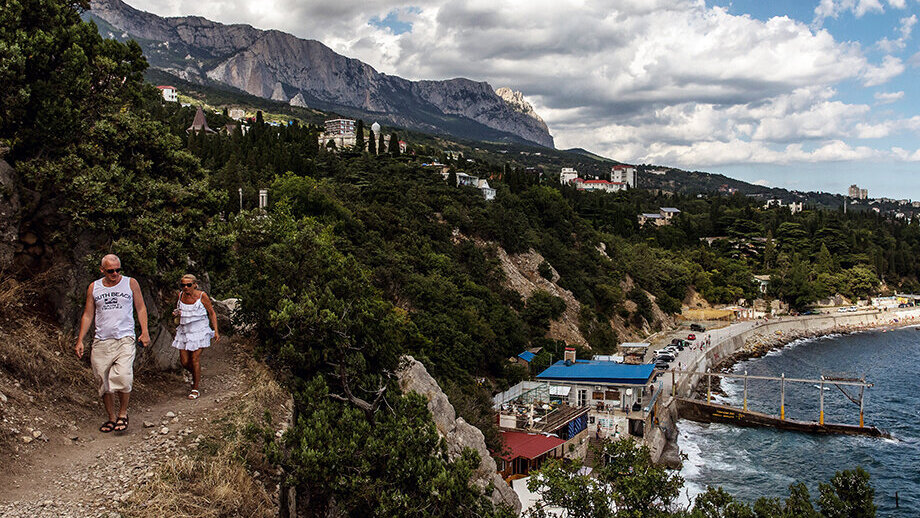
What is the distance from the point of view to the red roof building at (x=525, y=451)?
2141 cm

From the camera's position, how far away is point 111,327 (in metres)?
7.34

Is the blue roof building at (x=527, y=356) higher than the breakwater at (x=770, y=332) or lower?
higher

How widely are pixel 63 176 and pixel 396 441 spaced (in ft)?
21.9

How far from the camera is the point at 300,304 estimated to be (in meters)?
10.6

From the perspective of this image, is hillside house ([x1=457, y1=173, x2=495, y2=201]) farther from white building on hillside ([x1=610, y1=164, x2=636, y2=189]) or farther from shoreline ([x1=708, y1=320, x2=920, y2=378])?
white building on hillside ([x1=610, y1=164, x2=636, y2=189])

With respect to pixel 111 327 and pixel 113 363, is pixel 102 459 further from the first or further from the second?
pixel 111 327

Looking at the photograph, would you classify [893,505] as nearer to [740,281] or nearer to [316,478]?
[316,478]

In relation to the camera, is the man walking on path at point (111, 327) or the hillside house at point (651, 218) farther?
the hillside house at point (651, 218)

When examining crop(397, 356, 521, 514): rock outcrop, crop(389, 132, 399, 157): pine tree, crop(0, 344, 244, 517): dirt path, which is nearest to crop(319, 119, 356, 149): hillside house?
crop(389, 132, 399, 157): pine tree

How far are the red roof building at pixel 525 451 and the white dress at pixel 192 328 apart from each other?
13.1 meters

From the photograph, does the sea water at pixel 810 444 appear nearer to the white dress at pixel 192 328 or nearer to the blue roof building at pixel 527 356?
the blue roof building at pixel 527 356

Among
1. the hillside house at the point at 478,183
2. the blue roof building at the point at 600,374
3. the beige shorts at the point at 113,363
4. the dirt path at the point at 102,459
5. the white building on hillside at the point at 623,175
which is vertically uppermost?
the white building on hillside at the point at 623,175

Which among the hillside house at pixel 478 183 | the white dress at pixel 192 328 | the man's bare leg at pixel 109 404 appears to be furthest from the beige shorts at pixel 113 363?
the hillside house at pixel 478 183

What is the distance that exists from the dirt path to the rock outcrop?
4.87 meters
